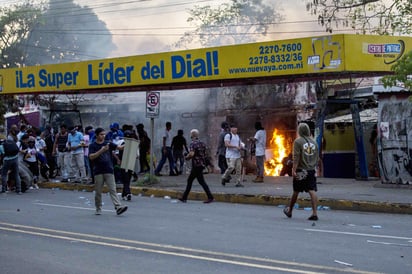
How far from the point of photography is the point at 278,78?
17.7 metres

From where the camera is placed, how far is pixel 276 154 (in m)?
23.5

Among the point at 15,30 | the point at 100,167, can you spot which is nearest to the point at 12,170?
the point at 100,167

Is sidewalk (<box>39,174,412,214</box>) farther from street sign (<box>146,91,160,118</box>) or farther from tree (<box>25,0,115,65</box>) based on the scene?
tree (<box>25,0,115,65</box>)

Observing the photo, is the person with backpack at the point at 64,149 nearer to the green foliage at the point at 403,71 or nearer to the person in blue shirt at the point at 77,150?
the person in blue shirt at the point at 77,150

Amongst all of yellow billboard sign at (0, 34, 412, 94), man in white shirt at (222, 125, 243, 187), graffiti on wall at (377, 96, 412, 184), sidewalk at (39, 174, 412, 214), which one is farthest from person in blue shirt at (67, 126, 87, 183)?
graffiti on wall at (377, 96, 412, 184)

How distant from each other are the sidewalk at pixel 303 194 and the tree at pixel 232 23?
19.7 meters

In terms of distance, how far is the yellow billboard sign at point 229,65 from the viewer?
15031mm

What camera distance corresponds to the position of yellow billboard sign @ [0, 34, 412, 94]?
1503cm

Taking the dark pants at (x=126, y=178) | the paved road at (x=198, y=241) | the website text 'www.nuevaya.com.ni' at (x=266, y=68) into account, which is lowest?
the paved road at (x=198, y=241)

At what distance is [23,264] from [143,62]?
12.1m

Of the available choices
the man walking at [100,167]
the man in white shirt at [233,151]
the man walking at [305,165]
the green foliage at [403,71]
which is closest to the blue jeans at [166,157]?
the man in white shirt at [233,151]

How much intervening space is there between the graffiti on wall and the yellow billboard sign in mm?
1045

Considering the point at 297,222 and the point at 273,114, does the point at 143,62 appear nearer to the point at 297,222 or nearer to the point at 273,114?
the point at 273,114

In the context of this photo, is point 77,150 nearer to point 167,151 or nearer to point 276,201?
point 167,151
